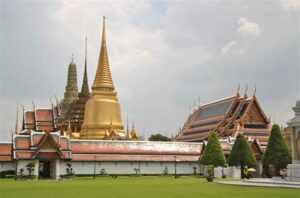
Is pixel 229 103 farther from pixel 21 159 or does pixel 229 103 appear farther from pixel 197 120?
pixel 21 159

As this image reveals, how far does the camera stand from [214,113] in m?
73.9

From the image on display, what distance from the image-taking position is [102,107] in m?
63.8

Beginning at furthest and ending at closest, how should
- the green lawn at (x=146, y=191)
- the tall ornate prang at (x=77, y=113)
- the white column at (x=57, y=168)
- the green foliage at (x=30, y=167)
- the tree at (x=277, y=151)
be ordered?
the tall ornate prang at (x=77, y=113) < the white column at (x=57, y=168) < the green foliage at (x=30, y=167) < the tree at (x=277, y=151) < the green lawn at (x=146, y=191)

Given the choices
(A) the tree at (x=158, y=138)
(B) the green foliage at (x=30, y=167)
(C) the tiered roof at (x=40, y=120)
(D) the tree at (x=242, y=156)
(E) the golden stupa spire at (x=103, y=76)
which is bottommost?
(B) the green foliage at (x=30, y=167)

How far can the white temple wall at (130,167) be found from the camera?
157ft

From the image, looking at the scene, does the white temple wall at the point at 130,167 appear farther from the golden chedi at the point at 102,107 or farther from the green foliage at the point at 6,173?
the golden chedi at the point at 102,107

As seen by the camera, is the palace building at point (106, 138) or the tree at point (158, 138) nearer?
the palace building at point (106, 138)

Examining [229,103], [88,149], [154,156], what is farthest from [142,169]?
[229,103]

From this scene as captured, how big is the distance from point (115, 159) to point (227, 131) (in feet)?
76.2

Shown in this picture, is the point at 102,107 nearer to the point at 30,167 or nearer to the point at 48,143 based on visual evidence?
the point at 48,143

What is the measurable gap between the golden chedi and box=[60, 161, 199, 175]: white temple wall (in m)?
12.2

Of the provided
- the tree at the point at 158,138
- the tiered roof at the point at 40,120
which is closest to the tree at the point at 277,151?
the tiered roof at the point at 40,120

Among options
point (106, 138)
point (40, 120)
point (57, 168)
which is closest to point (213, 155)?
point (57, 168)

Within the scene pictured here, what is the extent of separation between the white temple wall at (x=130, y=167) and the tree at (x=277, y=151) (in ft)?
44.9
